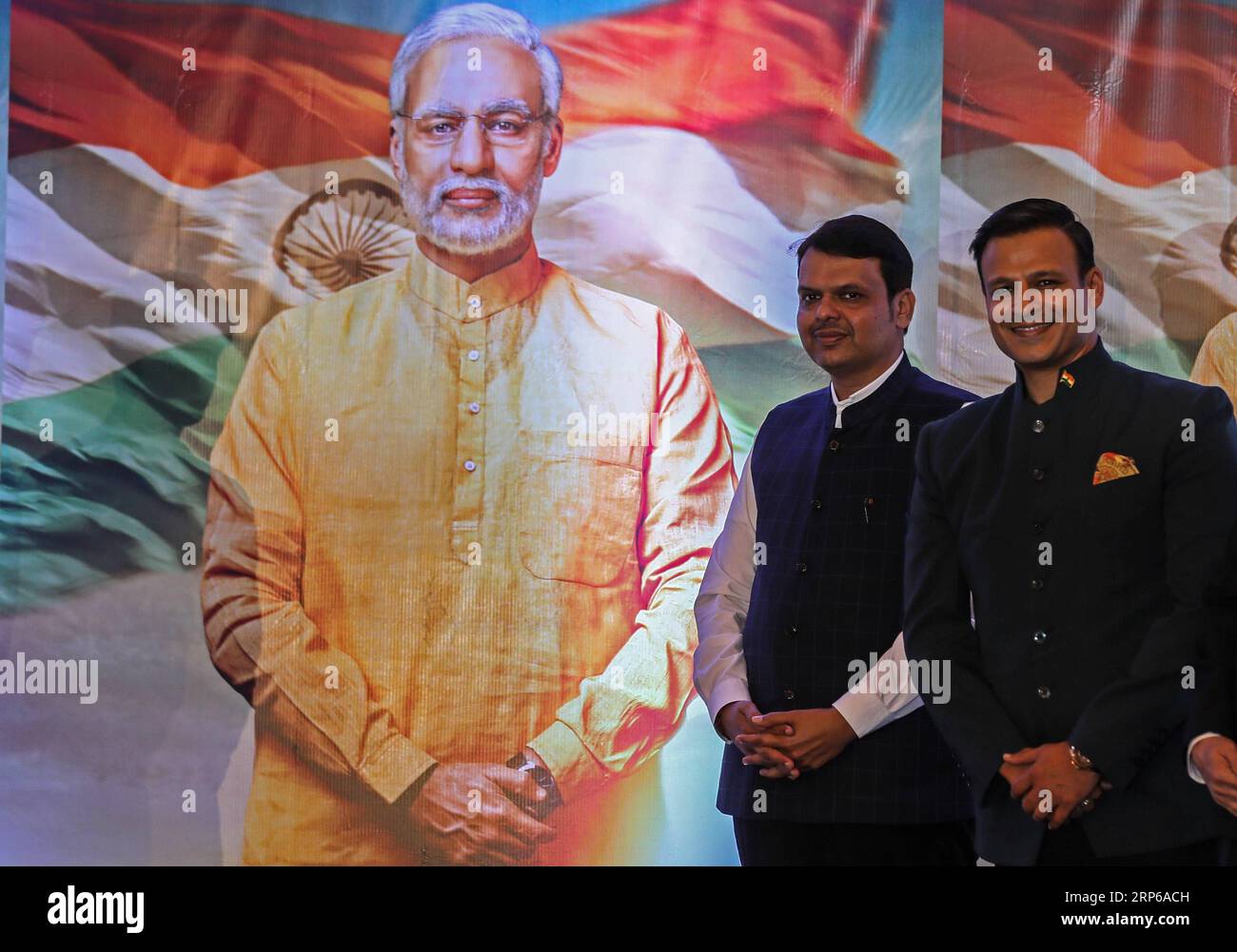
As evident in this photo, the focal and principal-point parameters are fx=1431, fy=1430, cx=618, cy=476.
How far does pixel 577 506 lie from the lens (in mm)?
4133

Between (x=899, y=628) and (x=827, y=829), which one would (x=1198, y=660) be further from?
(x=827, y=829)

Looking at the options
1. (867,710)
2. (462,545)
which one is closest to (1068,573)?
(867,710)

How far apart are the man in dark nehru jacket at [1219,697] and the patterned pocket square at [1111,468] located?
0.27 m

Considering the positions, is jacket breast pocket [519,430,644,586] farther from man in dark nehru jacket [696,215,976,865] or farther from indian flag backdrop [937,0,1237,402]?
indian flag backdrop [937,0,1237,402]

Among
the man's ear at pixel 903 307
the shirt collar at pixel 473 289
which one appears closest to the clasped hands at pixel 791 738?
the man's ear at pixel 903 307

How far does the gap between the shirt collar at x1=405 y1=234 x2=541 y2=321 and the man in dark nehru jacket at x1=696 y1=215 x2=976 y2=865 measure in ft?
2.80

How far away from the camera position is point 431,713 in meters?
4.11

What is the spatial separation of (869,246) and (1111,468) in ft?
3.14

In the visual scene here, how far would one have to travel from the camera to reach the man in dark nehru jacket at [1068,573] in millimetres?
3133

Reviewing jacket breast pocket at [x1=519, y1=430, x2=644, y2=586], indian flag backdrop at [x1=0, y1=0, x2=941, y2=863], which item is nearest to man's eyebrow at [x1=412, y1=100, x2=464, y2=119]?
indian flag backdrop at [x1=0, y1=0, x2=941, y2=863]

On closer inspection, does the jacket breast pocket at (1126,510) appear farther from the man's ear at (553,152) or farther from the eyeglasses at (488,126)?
the eyeglasses at (488,126)

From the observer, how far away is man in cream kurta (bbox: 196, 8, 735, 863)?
→ 162 inches

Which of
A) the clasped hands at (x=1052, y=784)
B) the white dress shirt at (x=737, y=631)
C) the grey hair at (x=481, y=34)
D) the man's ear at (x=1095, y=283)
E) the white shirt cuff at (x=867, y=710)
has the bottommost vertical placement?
the clasped hands at (x=1052, y=784)

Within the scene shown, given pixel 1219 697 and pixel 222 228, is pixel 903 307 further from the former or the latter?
pixel 222 228
